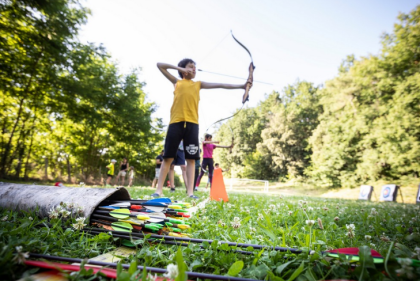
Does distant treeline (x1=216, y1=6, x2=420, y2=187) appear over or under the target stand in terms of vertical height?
over

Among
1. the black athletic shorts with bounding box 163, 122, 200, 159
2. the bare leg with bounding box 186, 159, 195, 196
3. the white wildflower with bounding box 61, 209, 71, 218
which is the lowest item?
the white wildflower with bounding box 61, 209, 71, 218

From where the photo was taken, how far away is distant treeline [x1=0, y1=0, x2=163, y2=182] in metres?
8.14

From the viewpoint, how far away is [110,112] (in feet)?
49.1

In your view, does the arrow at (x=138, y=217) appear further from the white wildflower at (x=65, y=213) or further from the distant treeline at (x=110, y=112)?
the distant treeline at (x=110, y=112)

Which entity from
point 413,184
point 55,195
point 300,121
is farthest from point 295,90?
point 55,195

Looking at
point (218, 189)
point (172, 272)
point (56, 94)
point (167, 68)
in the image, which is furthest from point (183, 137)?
point (56, 94)

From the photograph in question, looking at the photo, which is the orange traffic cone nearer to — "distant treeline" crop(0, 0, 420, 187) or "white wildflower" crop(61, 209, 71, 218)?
"distant treeline" crop(0, 0, 420, 187)

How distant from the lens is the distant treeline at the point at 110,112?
29.0 feet

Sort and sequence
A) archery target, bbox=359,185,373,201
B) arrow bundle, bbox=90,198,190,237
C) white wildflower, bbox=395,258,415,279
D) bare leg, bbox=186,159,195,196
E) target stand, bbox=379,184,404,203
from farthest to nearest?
1. archery target, bbox=359,185,373,201
2. target stand, bbox=379,184,404,203
3. bare leg, bbox=186,159,195,196
4. arrow bundle, bbox=90,198,190,237
5. white wildflower, bbox=395,258,415,279

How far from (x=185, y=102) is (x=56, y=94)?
10.8m

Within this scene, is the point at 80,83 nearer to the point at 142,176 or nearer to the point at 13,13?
the point at 13,13

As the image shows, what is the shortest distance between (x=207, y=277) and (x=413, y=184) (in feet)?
75.2

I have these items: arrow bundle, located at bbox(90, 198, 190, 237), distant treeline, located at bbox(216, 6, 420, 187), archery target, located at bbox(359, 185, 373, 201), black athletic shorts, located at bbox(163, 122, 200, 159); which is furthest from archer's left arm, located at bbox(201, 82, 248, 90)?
archery target, located at bbox(359, 185, 373, 201)

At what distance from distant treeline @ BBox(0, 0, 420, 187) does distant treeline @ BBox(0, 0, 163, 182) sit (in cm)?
5
